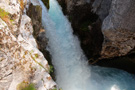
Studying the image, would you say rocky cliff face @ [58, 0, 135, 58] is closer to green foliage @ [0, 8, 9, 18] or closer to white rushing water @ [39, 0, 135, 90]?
white rushing water @ [39, 0, 135, 90]

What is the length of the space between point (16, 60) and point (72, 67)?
5.51 metres

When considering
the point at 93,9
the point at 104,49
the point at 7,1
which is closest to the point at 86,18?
the point at 93,9

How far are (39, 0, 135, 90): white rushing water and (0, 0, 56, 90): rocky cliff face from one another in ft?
12.0

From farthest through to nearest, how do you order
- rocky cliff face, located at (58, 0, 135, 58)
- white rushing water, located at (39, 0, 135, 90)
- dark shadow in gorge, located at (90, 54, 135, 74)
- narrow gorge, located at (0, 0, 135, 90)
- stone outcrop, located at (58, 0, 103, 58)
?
stone outcrop, located at (58, 0, 103, 58) → dark shadow in gorge, located at (90, 54, 135, 74) → white rushing water, located at (39, 0, 135, 90) → rocky cliff face, located at (58, 0, 135, 58) → narrow gorge, located at (0, 0, 135, 90)

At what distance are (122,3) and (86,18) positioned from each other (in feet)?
13.0

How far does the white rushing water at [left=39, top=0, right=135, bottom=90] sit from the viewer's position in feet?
25.7

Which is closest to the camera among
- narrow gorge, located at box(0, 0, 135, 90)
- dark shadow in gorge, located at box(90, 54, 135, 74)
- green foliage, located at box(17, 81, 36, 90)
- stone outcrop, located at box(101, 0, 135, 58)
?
green foliage, located at box(17, 81, 36, 90)

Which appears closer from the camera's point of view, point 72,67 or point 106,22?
point 106,22

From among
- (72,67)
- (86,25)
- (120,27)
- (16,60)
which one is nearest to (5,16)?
(16,60)

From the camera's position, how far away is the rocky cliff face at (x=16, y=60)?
302cm

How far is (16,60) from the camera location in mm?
3422

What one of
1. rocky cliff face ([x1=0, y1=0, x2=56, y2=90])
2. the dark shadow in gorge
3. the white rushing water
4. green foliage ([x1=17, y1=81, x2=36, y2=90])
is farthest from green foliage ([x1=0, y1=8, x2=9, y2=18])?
the dark shadow in gorge

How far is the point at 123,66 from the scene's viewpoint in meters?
9.27

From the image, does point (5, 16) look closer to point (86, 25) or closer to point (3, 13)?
point (3, 13)
